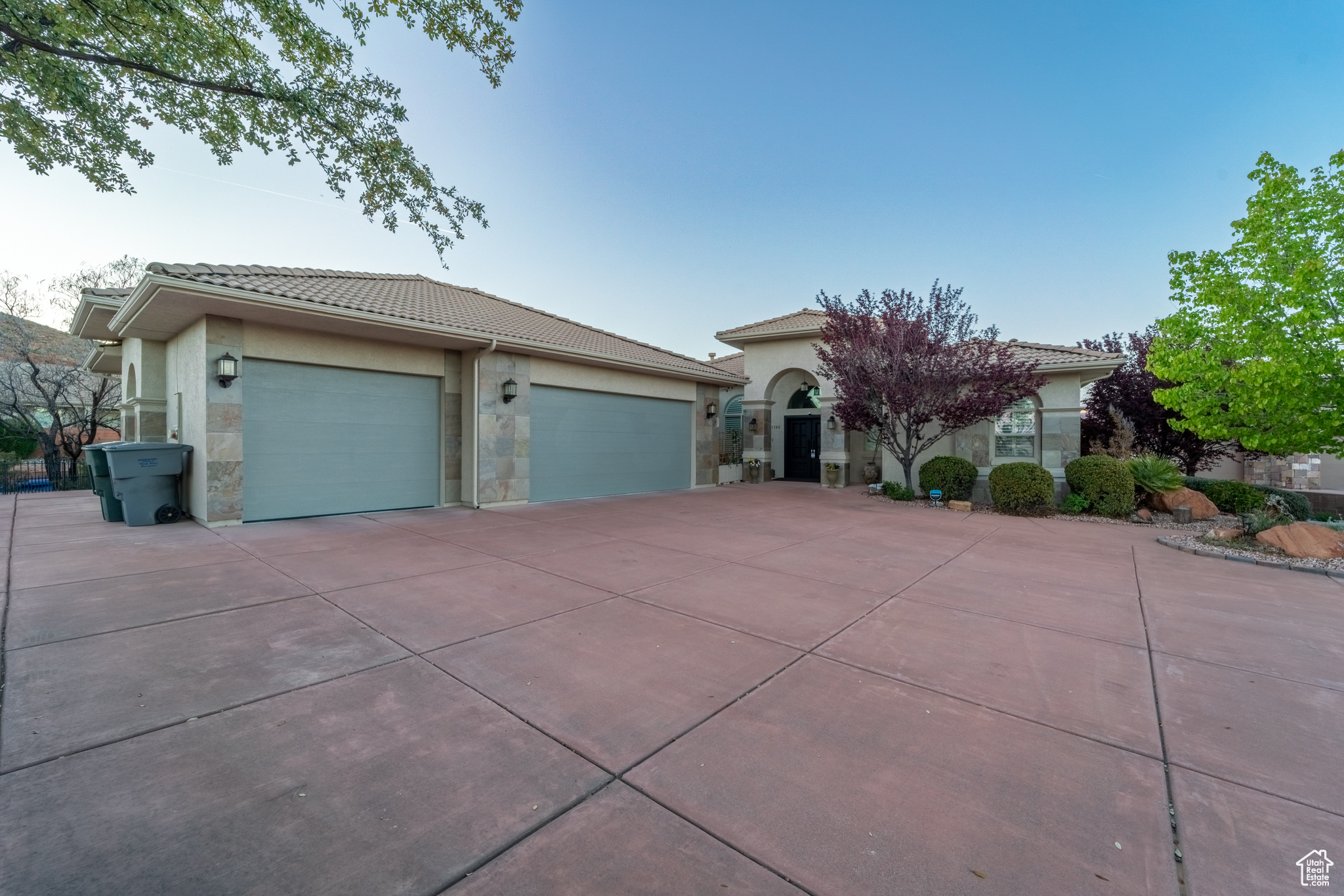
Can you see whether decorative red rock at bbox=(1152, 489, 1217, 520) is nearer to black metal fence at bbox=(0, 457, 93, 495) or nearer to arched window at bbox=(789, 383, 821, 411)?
arched window at bbox=(789, 383, 821, 411)

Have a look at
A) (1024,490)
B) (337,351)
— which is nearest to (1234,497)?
(1024,490)

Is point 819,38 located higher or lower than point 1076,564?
higher

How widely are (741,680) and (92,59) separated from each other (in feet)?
28.6

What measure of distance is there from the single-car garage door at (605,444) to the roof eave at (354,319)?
35.3 inches

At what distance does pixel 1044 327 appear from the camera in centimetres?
1838

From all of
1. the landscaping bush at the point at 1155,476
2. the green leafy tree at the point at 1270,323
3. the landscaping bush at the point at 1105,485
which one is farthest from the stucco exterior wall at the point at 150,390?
the landscaping bush at the point at 1155,476

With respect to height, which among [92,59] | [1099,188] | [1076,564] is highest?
[1099,188]

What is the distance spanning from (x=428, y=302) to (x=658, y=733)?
10.5 m

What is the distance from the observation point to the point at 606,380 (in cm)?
1220

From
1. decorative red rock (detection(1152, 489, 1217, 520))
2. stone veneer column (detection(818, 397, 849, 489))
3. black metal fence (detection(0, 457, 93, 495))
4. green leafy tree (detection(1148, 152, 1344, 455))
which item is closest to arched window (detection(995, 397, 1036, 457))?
decorative red rock (detection(1152, 489, 1217, 520))

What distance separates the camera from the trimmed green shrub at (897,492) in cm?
1221

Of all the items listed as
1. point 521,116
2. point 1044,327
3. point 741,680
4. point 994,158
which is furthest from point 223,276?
→ point 1044,327

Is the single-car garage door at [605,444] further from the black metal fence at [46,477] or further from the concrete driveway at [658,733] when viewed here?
the black metal fence at [46,477]

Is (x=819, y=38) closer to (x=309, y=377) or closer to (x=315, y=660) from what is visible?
(x=309, y=377)
